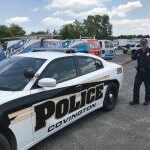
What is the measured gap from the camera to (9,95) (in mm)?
4750

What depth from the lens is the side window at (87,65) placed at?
21.9ft

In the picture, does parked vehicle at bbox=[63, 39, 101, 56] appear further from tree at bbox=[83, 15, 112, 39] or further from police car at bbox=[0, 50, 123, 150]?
tree at bbox=[83, 15, 112, 39]

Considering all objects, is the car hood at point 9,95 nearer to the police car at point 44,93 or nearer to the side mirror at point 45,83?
the police car at point 44,93

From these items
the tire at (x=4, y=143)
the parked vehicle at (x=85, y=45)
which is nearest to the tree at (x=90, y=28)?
the parked vehicle at (x=85, y=45)

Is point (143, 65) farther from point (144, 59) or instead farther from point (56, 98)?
point (56, 98)

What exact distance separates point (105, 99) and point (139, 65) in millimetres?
1467

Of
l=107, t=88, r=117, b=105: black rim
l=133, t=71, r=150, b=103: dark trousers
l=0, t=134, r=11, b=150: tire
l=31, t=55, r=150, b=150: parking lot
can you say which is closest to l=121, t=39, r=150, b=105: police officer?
l=133, t=71, r=150, b=103: dark trousers

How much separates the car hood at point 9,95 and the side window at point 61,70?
64 cm

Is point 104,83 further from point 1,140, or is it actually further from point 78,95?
point 1,140

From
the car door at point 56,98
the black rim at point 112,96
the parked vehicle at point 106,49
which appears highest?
the car door at point 56,98

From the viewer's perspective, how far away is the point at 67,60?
6.39 metres

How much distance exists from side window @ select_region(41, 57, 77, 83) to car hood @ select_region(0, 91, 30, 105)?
2.09 feet

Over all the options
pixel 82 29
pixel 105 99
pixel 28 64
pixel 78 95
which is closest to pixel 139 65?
pixel 105 99

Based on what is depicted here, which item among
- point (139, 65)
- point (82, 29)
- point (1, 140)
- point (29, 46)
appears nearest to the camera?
point (1, 140)
